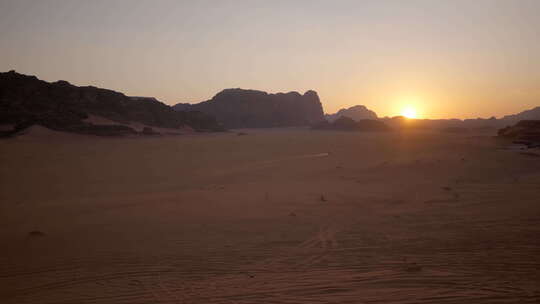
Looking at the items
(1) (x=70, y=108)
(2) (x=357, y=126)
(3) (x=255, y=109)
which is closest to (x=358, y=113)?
(3) (x=255, y=109)

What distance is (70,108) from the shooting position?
43.6 m

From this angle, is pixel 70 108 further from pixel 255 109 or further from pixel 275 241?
pixel 255 109

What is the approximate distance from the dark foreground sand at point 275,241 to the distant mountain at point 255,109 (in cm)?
8779

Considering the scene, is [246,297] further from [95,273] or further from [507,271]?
[507,271]

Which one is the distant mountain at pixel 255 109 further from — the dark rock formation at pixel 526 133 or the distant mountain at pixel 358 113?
the dark rock formation at pixel 526 133

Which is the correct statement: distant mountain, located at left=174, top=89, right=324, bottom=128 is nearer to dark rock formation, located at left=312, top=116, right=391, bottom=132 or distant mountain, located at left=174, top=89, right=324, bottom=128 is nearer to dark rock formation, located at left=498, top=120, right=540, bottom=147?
dark rock formation, located at left=312, top=116, right=391, bottom=132

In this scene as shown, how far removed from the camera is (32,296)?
438cm

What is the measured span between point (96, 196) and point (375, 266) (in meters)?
8.92

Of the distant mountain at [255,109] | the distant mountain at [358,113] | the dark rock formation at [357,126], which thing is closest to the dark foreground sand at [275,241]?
the dark rock formation at [357,126]

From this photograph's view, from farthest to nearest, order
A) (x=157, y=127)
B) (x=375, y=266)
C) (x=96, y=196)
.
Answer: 1. (x=157, y=127)
2. (x=96, y=196)
3. (x=375, y=266)

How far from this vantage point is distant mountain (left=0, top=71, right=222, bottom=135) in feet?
125

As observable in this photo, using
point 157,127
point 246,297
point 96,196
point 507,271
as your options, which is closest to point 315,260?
point 246,297

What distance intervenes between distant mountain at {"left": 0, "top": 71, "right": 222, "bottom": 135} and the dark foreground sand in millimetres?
30114

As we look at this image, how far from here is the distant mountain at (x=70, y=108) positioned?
38.2 m
